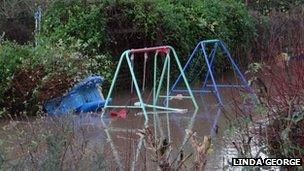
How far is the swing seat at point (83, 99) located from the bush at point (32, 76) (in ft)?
0.37

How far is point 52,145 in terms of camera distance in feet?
14.3

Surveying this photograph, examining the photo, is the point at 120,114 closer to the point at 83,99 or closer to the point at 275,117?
the point at 83,99

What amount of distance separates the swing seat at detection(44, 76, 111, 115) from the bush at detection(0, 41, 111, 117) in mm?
112

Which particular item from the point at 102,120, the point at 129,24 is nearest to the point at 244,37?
the point at 129,24

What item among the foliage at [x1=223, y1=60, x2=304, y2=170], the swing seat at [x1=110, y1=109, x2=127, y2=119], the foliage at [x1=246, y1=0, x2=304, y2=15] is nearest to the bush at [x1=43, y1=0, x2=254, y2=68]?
the swing seat at [x1=110, y1=109, x2=127, y2=119]

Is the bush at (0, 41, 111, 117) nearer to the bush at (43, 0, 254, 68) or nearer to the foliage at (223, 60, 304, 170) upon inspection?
the bush at (43, 0, 254, 68)

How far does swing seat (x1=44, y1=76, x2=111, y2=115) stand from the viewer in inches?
382

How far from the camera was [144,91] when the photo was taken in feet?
A: 41.4

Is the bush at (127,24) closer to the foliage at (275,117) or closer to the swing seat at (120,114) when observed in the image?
the swing seat at (120,114)

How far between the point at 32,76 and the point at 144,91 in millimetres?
3551

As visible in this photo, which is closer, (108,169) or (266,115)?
(108,169)

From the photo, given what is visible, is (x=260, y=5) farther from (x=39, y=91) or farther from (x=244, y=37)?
(x=39, y=91)

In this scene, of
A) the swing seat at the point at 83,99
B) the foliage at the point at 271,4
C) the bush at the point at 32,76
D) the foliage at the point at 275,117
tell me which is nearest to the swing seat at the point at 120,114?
the swing seat at the point at 83,99

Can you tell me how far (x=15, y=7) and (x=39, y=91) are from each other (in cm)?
937
